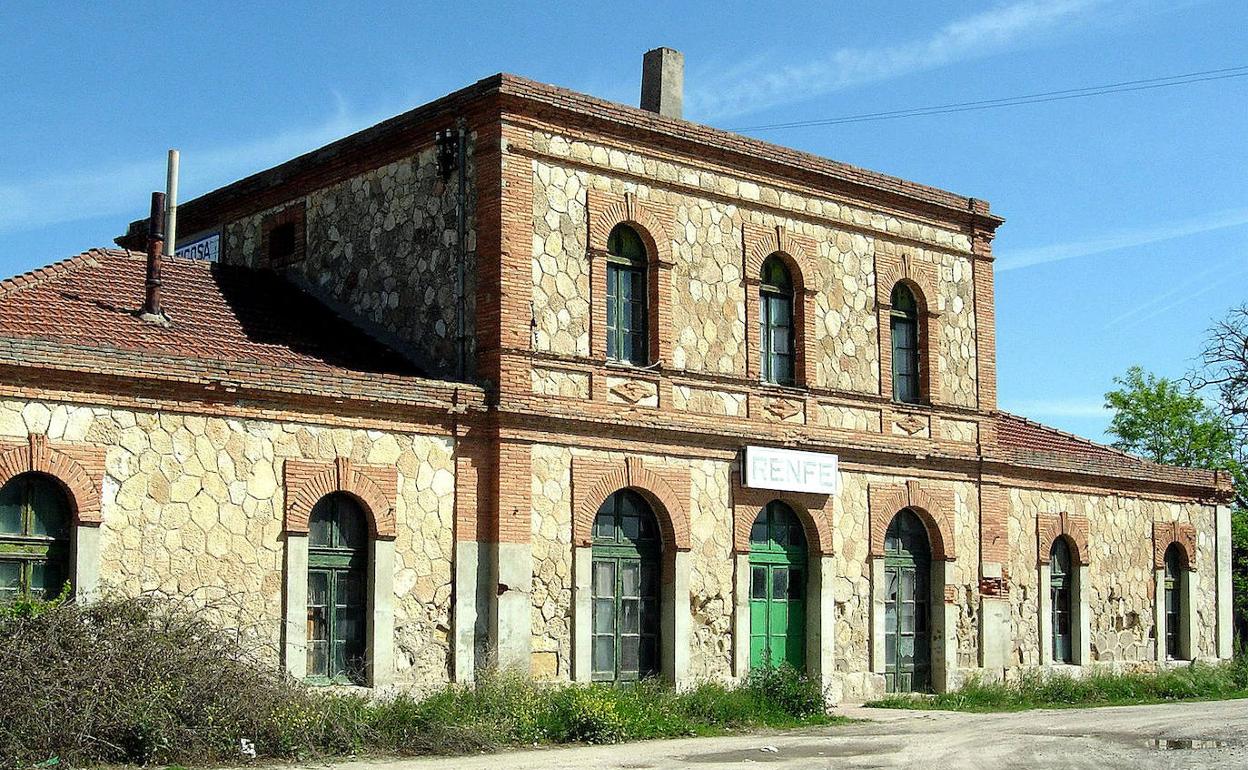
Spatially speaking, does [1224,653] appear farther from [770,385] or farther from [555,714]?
[555,714]

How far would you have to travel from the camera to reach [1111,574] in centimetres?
2892

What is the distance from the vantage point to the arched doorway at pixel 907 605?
81.4ft

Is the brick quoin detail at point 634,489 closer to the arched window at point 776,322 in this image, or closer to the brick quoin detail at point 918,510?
the arched window at point 776,322

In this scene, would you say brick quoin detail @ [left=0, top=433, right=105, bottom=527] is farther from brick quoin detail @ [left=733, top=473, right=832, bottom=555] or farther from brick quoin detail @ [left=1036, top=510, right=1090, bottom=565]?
brick quoin detail @ [left=1036, top=510, right=1090, bottom=565]

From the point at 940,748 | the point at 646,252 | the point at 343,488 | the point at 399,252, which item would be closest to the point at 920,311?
the point at 646,252

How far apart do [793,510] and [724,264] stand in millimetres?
3677

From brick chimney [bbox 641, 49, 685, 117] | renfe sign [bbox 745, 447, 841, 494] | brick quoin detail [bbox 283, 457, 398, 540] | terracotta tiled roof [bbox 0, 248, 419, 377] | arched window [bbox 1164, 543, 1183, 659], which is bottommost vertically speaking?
arched window [bbox 1164, 543, 1183, 659]


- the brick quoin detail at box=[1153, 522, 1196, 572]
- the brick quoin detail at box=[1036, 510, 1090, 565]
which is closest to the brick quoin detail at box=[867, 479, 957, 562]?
the brick quoin detail at box=[1036, 510, 1090, 565]

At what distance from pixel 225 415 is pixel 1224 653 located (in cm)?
2095

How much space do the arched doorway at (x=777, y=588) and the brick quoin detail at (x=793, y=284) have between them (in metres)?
A: 2.09

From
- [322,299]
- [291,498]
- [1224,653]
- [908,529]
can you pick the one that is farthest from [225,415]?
[1224,653]

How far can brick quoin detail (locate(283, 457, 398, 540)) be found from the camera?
1836 cm

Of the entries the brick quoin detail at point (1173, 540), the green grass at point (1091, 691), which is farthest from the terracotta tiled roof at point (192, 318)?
the brick quoin detail at point (1173, 540)

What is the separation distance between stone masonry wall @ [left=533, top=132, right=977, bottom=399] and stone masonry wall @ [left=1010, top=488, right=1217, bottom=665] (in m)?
2.74
